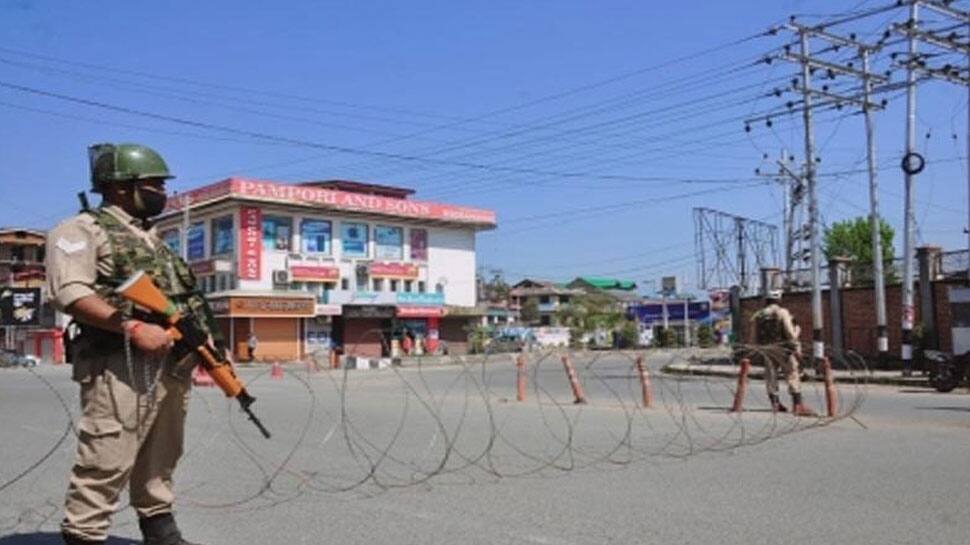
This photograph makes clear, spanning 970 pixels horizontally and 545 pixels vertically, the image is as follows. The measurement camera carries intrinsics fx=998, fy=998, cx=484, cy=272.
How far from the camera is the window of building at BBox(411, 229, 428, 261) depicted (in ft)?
222

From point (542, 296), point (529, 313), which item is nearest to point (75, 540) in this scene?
point (529, 313)

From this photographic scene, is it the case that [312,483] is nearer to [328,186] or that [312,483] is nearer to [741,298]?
[741,298]

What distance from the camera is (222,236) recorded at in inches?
2331

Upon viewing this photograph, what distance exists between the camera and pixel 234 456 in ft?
32.9

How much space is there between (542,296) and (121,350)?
11137cm

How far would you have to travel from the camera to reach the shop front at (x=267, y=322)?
5525 centimetres

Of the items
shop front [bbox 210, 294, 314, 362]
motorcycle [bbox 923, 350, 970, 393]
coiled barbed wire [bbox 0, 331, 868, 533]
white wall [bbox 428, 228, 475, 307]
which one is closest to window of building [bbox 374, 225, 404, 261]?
white wall [bbox 428, 228, 475, 307]

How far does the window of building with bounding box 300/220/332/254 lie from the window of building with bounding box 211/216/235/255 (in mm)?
4392

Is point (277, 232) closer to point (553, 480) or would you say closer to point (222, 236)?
point (222, 236)

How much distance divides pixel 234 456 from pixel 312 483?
92.7 inches

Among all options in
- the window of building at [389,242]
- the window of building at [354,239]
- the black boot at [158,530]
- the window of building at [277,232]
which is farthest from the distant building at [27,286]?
the black boot at [158,530]

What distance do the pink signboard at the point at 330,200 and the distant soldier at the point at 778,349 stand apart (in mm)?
42896

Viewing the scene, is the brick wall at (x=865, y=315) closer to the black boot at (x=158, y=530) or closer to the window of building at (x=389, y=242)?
the black boot at (x=158, y=530)

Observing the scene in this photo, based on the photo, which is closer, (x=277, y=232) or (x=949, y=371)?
(x=949, y=371)
